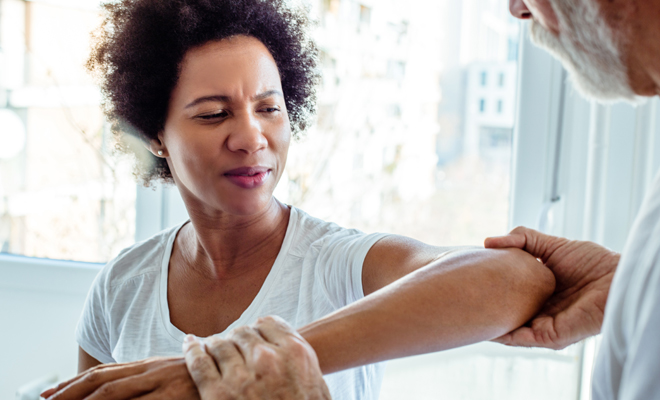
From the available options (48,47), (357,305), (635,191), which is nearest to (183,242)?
(357,305)

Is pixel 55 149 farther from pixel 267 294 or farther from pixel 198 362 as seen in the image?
pixel 198 362

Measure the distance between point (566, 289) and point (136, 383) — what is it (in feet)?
2.38

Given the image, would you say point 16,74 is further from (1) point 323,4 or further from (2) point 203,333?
(2) point 203,333

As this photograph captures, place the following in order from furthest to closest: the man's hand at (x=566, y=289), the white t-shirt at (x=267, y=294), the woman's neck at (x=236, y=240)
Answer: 1. the woman's neck at (x=236, y=240)
2. the white t-shirt at (x=267, y=294)
3. the man's hand at (x=566, y=289)

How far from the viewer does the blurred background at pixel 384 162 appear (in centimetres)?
176

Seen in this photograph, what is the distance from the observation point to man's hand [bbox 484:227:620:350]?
0.94m

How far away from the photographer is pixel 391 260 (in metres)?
1.08

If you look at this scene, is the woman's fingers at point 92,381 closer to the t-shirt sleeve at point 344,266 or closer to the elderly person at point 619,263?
the elderly person at point 619,263

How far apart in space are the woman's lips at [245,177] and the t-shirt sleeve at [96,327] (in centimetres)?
49

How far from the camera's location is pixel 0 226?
7.25ft

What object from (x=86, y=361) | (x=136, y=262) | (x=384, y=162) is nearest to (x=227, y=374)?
(x=136, y=262)

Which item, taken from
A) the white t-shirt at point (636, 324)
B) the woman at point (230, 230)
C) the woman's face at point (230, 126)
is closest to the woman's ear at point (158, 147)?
the woman at point (230, 230)

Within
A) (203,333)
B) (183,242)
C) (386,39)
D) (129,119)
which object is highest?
(386,39)

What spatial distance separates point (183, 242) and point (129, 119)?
0.33m
